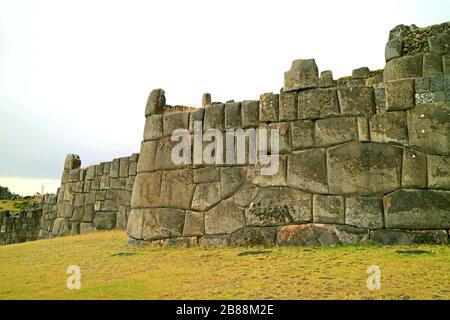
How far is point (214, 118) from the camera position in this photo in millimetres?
6430

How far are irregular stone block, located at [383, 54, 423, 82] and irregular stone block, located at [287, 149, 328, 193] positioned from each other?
5.24 feet

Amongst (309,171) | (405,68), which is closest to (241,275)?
(309,171)

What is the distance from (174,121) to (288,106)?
6.84 feet

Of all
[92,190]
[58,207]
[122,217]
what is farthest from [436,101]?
[58,207]

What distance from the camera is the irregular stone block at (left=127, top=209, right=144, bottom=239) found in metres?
6.70

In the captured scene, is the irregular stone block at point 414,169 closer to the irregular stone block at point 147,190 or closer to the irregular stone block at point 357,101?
the irregular stone block at point 357,101

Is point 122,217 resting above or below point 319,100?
below

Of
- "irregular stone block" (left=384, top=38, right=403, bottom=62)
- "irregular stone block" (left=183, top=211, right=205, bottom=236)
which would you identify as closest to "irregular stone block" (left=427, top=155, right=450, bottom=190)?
"irregular stone block" (left=384, top=38, right=403, bottom=62)

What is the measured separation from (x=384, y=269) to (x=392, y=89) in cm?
277

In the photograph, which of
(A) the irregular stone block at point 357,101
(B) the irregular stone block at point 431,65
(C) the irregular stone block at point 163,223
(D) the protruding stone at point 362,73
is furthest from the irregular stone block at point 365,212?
(D) the protruding stone at point 362,73

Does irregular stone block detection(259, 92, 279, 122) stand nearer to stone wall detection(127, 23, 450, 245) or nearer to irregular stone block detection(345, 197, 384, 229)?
stone wall detection(127, 23, 450, 245)

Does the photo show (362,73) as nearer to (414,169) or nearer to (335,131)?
(335,131)

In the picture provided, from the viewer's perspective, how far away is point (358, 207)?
17.4 feet

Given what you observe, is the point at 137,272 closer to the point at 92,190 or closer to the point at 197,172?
the point at 197,172
